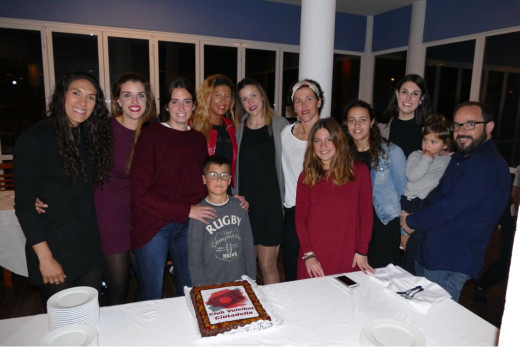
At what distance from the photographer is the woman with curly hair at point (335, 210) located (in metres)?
1.75

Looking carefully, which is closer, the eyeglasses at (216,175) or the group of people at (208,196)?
the group of people at (208,196)

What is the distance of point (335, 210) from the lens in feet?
5.76

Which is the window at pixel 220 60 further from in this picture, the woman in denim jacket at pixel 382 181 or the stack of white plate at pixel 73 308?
the stack of white plate at pixel 73 308

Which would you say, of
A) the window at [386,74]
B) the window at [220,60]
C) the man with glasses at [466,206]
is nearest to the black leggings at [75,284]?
the man with glasses at [466,206]

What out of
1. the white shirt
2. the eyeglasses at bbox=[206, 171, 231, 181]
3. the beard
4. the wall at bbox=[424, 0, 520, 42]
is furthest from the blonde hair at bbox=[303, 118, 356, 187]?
the wall at bbox=[424, 0, 520, 42]

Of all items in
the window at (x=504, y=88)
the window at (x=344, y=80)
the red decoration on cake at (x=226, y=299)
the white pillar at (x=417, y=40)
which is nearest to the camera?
the red decoration on cake at (x=226, y=299)

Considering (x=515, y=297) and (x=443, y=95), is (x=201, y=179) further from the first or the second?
(x=443, y=95)

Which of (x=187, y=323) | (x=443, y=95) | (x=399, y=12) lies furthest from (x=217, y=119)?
(x=399, y=12)

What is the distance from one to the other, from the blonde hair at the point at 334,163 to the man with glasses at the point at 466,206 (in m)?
0.44

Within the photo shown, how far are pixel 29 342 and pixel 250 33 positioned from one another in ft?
17.2

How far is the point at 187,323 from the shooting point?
1.10m

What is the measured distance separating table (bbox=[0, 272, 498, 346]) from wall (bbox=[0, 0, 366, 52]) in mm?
4595

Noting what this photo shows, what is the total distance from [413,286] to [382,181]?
0.71 meters

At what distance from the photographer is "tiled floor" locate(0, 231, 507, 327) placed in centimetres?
254
